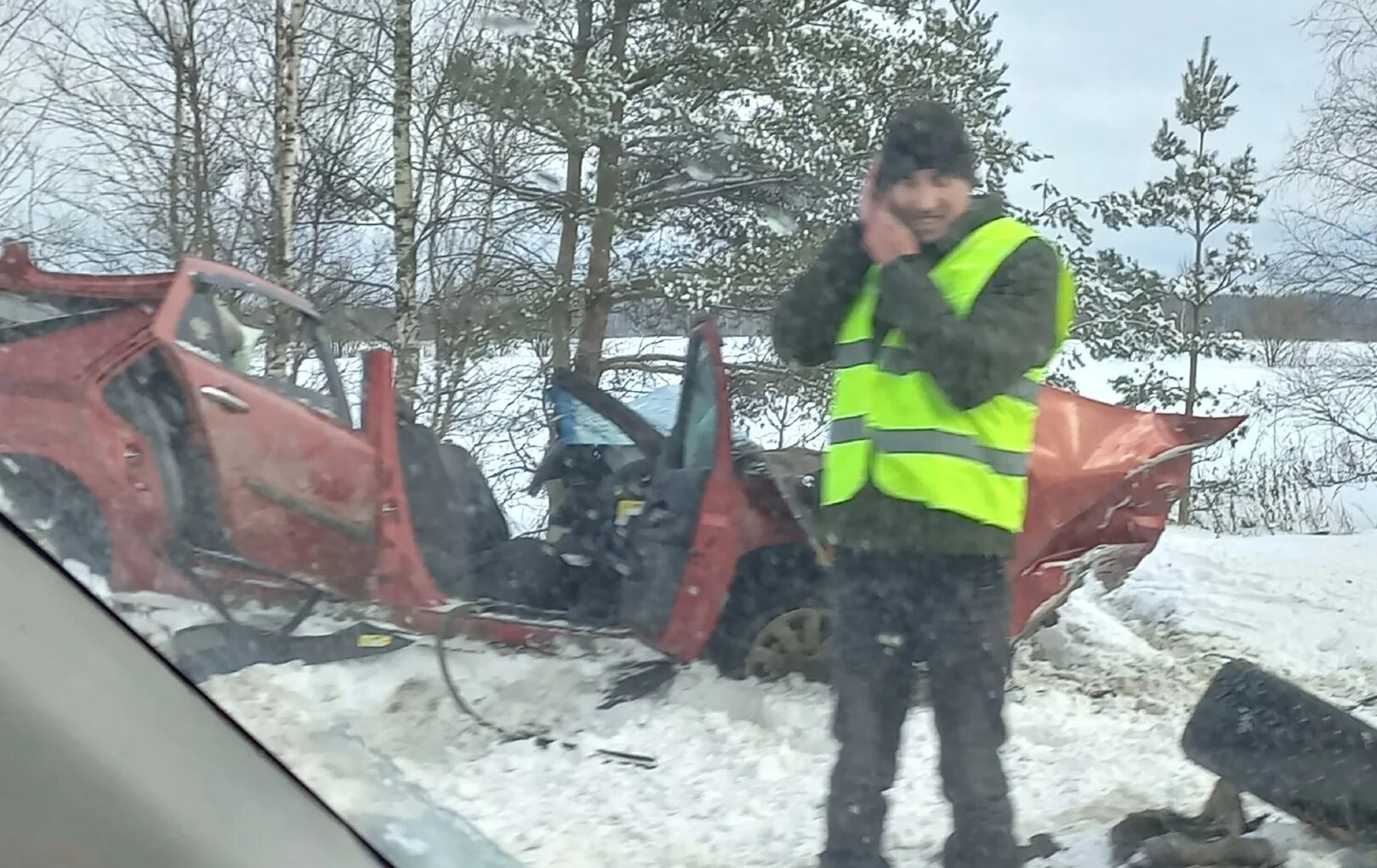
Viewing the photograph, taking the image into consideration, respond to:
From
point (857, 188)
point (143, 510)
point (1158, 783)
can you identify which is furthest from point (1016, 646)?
point (143, 510)

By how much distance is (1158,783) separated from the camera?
8.75 ft

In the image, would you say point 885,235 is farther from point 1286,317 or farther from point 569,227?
point 569,227

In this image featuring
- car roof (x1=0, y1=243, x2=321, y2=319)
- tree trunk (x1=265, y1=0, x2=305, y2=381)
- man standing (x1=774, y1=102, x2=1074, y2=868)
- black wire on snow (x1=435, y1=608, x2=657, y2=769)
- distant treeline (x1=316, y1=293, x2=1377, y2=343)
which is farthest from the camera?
tree trunk (x1=265, y1=0, x2=305, y2=381)

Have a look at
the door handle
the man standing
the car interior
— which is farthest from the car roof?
the man standing

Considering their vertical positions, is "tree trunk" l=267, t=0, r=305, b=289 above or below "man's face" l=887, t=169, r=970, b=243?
above

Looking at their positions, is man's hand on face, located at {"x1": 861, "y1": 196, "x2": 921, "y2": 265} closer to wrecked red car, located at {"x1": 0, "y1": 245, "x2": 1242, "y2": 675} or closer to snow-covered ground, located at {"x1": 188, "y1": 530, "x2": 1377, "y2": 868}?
wrecked red car, located at {"x1": 0, "y1": 245, "x2": 1242, "y2": 675}

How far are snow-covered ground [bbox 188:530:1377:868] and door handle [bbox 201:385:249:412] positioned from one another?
2.44 feet

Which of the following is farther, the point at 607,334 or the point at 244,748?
the point at 607,334

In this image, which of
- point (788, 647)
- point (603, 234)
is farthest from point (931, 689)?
point (603, 234)

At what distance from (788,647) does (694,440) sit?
772mm

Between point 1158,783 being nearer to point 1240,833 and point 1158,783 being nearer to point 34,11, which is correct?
point 1240,833

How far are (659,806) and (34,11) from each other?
1840 mm

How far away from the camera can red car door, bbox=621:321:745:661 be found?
11.6 ft

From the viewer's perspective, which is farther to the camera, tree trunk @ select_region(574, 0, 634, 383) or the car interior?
tree trunk @ select_region(574, 0, 634, 383)
